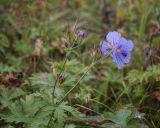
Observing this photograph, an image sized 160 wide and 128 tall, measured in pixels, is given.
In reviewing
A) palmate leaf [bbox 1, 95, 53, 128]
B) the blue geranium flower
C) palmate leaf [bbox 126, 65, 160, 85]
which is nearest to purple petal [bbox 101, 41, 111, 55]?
the blue geranium flower

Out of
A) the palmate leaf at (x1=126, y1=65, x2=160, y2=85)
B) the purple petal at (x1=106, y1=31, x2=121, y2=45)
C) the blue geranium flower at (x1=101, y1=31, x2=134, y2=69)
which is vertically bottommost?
the palmate leaf at (x1=126, y1=65, x2=160, y2=85)

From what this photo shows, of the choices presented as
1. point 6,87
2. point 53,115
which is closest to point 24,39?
point 6,87

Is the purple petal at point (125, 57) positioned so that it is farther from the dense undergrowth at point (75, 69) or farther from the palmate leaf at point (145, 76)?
the palmate leaf at point (145, 76)

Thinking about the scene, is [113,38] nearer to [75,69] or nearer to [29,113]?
[29,113]

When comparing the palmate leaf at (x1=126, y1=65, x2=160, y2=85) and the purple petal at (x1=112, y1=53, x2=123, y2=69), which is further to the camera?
the palmate leaf at (x1=126, y1=65, x2=160, y2=85)

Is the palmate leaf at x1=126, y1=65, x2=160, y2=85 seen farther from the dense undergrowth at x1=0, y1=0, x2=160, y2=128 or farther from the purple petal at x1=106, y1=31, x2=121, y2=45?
the purple petal at x1=106, y1=31, x2=121, y2=45

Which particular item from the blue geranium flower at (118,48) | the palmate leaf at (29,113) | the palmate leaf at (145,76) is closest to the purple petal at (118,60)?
the blue geranium flower at (118,48)

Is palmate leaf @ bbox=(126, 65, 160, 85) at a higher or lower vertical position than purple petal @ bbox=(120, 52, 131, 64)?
lower

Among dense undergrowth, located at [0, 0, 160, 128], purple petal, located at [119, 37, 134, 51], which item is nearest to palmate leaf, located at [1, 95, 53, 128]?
dense undergrowth, located at [0, 0, 160, 128]
